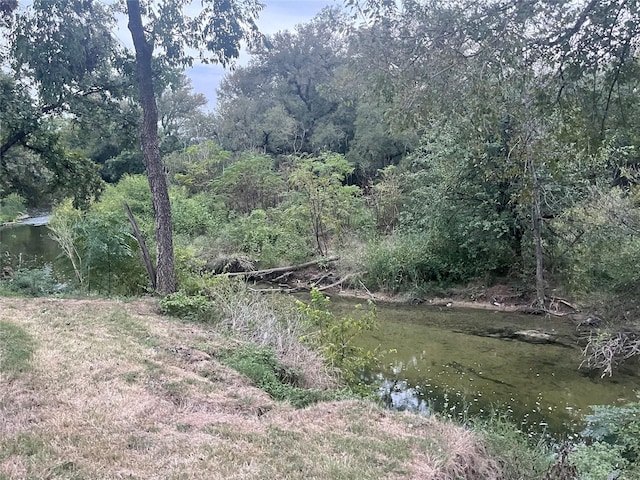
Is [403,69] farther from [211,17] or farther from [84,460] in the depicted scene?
[211,17]

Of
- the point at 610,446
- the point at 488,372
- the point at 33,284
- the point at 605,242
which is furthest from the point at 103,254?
the point at 605,242

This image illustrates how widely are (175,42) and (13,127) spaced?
4395mm

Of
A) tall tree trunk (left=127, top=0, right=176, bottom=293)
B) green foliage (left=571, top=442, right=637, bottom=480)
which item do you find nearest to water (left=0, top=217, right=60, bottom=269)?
tall tree trunk (left=127, top=0, right=176, bottom=293)

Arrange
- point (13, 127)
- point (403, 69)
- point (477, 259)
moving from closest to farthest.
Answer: point (403, 69) → point (13, 127) → point (477, 259)

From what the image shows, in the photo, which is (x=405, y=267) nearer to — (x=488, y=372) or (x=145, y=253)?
(x=488, y=372)

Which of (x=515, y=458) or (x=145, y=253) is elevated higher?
(x=145, y=253)

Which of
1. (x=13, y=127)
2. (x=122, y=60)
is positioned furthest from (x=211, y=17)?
(x=13, y=127)

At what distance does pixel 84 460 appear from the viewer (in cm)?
360

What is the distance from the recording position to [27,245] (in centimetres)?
2675

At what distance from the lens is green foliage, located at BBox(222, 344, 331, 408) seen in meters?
5.80

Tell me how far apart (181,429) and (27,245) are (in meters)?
26.5

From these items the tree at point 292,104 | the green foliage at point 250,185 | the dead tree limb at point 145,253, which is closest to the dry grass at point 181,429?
the dead tree limb at point 145,253

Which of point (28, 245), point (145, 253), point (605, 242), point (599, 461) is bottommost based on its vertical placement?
point (599, 461)

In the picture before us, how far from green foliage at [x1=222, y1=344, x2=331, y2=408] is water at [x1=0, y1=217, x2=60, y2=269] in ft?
43.7
